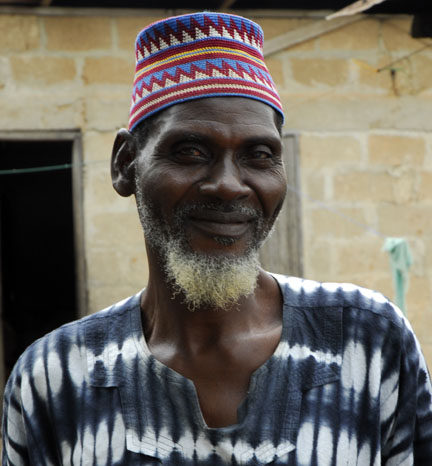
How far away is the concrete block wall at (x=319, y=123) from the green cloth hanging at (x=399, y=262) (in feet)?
1.59

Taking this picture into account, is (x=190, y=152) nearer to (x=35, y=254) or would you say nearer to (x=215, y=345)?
(x=215, y=345)

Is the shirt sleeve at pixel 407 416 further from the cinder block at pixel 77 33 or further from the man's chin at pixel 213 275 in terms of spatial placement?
the cinder block at pixel 77 33

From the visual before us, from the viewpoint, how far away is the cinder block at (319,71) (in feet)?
20.7

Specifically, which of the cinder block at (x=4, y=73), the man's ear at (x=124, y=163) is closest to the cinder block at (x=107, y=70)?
the cinder block at (x=4, y=73)

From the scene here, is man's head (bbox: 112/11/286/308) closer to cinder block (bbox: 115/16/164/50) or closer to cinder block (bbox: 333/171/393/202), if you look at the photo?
cinder block (bbox: 115/16/164/50)

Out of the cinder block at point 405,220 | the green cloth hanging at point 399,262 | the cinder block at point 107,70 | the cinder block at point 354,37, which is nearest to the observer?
the green cloth hanging at point 399,262

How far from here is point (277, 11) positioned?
6242mm

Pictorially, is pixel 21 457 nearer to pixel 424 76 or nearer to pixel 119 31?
pixel 119 31

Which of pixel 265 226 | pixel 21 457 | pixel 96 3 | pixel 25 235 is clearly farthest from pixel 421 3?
pixel 25 235

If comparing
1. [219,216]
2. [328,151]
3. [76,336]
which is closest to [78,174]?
[328,151]

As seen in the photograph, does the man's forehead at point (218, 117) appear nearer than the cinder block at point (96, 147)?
Yes

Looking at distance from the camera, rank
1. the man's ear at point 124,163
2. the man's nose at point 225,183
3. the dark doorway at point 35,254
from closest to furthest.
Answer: the man's nose at point 225,183, the man's ear at point 124,163, the dark doorway at point 35,254

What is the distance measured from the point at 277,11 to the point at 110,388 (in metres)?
4.90

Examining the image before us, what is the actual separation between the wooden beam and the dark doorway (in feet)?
12.6
